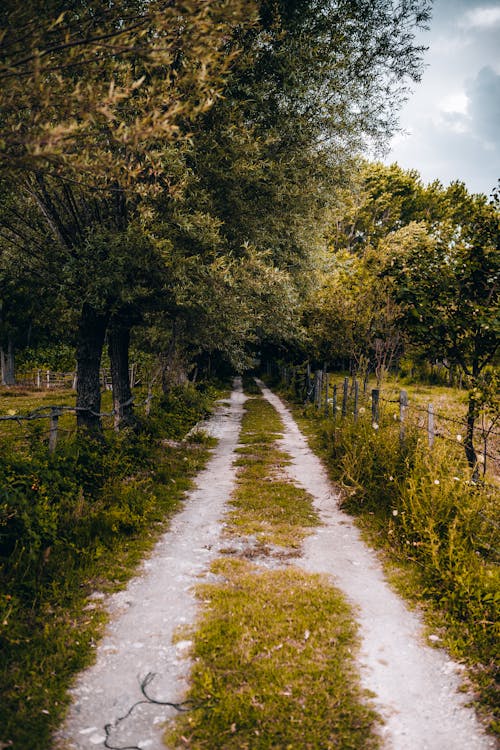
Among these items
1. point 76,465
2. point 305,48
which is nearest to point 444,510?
point 76,465

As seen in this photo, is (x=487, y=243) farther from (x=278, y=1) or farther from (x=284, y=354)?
(x=284, y=354)

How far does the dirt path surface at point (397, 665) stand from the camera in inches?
154

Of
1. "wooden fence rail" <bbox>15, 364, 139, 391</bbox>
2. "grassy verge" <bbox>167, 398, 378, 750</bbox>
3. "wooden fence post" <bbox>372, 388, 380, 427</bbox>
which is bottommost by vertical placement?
"grassy verge" <bbox>167, 398, 378, 750</bbox>

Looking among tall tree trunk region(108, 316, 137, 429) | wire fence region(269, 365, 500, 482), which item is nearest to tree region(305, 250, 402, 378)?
wire fence region(269, 365, 500, 482)

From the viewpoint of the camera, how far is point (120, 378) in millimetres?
14461

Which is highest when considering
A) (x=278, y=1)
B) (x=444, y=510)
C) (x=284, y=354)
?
(x=278, y=1)

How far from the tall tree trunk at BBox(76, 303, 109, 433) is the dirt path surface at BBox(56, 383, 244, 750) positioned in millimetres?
5055

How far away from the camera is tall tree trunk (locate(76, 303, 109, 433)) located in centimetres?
1248

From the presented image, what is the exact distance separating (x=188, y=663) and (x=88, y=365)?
9.37 metres

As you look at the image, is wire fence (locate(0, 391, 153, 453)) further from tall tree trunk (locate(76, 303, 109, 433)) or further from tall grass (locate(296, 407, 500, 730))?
tall grass (locate(296, 407, 500, 730))

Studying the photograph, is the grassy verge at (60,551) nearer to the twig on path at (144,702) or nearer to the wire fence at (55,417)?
the wire fence at (55,417)

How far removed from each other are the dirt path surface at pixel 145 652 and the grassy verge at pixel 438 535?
2748mm

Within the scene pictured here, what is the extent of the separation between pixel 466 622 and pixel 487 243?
673 cm

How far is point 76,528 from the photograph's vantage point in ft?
Answer: 23.6
